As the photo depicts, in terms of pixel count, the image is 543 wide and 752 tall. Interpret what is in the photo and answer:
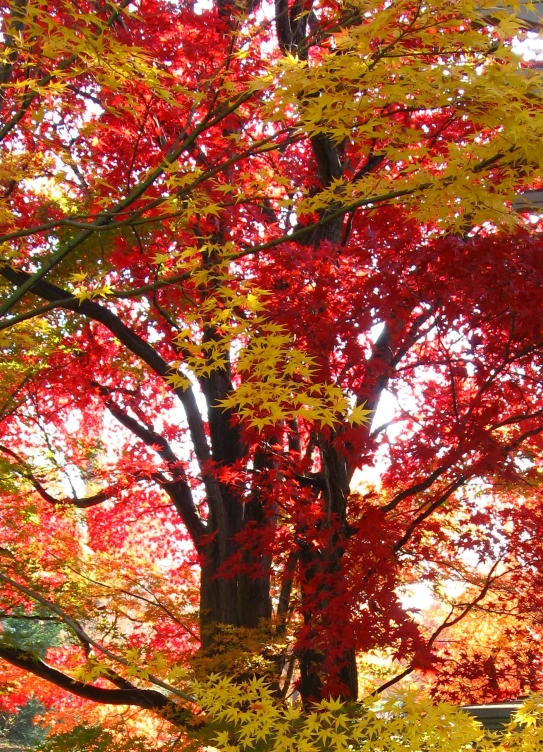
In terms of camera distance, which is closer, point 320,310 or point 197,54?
point 320,310

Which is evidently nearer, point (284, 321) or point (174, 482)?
point (284, 321)

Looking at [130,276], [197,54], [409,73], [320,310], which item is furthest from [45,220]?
[409,73]

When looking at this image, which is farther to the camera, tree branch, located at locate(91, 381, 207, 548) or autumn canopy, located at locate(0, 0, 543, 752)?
tree branch, located at locate(91, 381, 207, 548)

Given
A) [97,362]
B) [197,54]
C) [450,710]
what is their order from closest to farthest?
1. [450,710]
2. [197,54]
3. [97,362]

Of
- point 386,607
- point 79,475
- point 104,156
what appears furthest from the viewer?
point 79,475

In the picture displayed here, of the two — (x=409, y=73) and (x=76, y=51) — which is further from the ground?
(x=76, y=51)

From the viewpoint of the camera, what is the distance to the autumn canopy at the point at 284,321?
3.34m

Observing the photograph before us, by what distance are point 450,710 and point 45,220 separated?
16.2 ft

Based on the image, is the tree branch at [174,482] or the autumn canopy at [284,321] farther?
the tree branch at [174,482]

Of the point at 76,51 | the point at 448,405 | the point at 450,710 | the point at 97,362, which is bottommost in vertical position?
the point at 450,710

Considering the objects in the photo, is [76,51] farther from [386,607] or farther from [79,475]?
[79,475]

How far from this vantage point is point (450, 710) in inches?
118

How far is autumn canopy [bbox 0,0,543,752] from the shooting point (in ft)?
11.0

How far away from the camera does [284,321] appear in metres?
4.53
